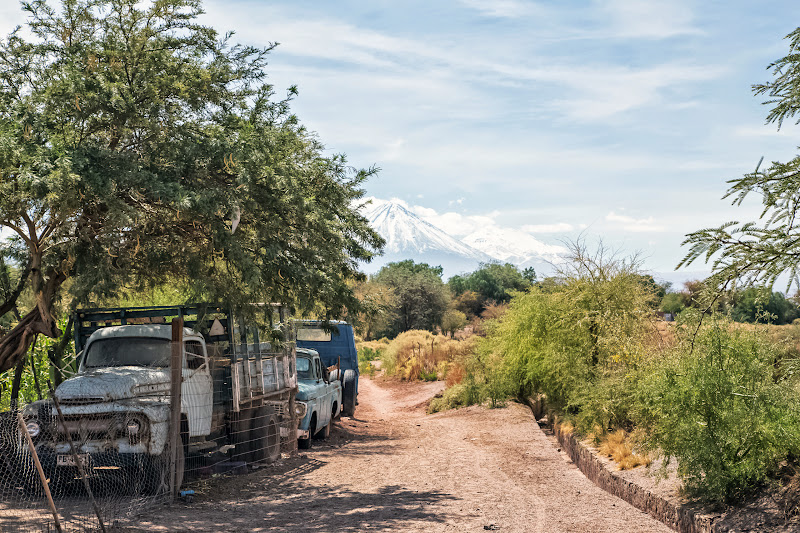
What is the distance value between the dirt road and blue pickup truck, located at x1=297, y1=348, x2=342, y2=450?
42cm

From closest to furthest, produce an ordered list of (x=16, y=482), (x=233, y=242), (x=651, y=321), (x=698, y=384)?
1. (x=698, y=384)
2. (x=16, y=482)
3. (x=233, y=242)
4. (x=651, y=321)

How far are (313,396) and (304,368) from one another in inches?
48.5

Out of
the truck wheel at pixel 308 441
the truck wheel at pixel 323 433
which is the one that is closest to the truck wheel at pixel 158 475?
the truck wheel at pixel 308 441

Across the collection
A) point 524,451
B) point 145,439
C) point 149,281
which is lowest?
point 524,451

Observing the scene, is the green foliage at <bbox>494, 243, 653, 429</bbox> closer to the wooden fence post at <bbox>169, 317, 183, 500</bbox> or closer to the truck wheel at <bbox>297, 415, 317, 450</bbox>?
Result: the truck wheel at <bbox>297, 415, 317, 450</bbox>

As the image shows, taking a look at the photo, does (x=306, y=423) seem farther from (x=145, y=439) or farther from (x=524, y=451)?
(x=145, y=439)

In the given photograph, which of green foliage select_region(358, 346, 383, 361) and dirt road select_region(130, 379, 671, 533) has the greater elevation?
green foliage select_region(358, 346, 383, 361)

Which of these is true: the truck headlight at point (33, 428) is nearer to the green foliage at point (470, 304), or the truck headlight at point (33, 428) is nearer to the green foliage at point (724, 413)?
the green foliage at point (724, 413)

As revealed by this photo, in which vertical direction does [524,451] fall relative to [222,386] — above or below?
below

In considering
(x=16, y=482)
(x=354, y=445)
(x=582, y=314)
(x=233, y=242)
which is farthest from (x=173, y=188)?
(x=582, y=314)

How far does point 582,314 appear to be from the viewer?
16969mm

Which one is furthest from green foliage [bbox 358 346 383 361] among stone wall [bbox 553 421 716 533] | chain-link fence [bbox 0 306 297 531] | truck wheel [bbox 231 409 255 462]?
chain-link fence [bbox 0 306 297 531]

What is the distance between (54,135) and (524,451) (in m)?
10.8

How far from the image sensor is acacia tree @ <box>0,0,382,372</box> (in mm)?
9719
